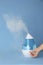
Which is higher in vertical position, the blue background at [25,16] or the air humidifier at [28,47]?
the blue background at [25,16]

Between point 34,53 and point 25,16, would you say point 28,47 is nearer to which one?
point 34,53

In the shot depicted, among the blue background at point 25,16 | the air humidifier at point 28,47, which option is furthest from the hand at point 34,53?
the blue background at point 25,16

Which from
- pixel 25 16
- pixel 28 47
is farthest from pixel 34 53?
pixel 25 16

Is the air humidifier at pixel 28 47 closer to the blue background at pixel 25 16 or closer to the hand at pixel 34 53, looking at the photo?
the hand at pixel 34 53

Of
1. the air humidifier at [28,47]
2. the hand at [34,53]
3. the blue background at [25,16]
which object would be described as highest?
the blue background at [25,16]

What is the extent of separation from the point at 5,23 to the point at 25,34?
0.76 feet

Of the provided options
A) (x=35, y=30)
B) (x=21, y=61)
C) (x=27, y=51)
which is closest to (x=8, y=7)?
(x=35, y=30)

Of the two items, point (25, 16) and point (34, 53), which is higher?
point (25, 16)

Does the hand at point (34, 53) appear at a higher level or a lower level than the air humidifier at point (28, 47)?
lower

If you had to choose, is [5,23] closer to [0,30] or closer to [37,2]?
[0,30]

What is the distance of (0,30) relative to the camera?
1.60 m

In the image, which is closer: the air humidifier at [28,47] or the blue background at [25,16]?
the air humidifier at [28,47]

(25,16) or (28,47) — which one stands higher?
(25,16)

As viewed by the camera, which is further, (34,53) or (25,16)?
(25,16)
